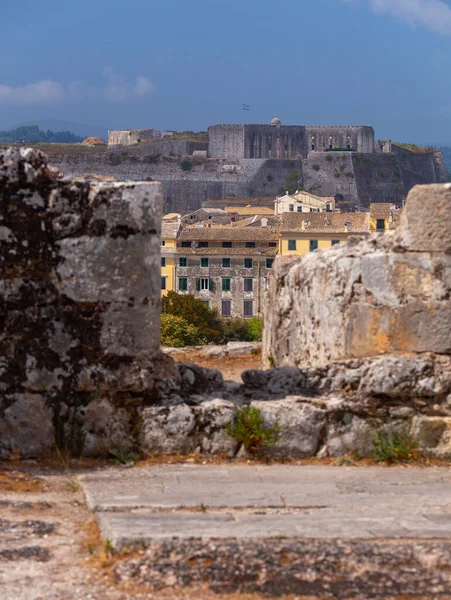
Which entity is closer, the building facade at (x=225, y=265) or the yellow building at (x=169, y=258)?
the yellow building at (x=169, y=258)

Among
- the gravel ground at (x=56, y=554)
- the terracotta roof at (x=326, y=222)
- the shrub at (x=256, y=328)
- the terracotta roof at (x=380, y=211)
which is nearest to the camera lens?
the gravel ground at (x=56, y=554)

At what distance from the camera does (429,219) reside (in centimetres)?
614

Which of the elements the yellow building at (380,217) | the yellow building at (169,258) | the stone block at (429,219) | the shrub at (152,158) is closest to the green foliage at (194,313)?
the yellow building at (169,258)

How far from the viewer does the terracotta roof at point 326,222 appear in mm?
73875

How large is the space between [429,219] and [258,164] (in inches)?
4893

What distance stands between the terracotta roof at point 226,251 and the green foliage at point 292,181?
53.6m

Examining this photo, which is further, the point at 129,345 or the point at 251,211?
the point at 251,211

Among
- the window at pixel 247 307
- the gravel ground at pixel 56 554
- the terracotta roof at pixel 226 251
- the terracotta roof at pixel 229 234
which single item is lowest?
the window at pixel 247 307

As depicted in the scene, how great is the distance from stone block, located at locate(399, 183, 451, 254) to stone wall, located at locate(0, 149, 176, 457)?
50.3 inches

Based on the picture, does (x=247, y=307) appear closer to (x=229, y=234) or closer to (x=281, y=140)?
(x=229, y=234)

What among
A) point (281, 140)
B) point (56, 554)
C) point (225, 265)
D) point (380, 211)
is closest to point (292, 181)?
point (281, 140)

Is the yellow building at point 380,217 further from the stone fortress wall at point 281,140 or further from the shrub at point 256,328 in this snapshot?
the stone fortress wall at point 281,140

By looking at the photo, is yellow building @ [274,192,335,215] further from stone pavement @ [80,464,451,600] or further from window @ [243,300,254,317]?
stone pavement @ [80,464,451,600]

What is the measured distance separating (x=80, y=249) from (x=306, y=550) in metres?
2.33
